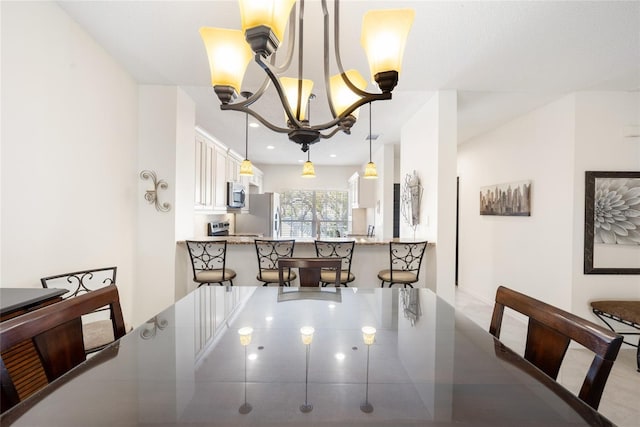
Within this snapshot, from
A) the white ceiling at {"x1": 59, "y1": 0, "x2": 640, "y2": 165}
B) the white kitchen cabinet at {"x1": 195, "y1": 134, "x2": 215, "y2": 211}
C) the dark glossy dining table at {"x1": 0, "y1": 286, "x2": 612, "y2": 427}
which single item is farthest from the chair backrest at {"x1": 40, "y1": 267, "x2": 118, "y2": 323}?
the white ceiling at {"x1": 59, "y1": 0, "x2": 640, "y2": 165}

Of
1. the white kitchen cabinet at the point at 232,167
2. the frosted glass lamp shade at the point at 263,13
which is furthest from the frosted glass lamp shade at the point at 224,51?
the white kitchen cabinet at the point at 232,167

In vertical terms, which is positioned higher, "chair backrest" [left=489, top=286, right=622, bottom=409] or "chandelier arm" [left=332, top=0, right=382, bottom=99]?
"chandelier arm" [left=332, top=0, right=382, bottom=99]

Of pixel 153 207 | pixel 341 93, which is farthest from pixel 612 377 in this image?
pixel 153 207

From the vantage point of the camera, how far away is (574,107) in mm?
2896

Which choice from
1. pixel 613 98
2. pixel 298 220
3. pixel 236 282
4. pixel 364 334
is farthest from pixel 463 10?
pixel 298 220

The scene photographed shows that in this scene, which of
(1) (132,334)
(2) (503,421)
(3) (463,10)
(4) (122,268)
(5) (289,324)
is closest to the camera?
(2) (503,421)

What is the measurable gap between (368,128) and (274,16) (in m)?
3.43

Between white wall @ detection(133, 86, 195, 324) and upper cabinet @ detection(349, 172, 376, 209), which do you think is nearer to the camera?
white wall @ detection(133, 86, 195, 324)

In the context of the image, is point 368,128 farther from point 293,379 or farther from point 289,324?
point 293,379

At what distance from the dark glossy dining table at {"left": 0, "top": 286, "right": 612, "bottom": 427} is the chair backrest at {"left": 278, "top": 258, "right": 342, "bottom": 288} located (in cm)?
59

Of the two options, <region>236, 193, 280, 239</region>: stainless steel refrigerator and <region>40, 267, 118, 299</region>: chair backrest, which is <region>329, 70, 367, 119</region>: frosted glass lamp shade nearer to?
<region>40, 267, 118, 299</region>: chair backrest

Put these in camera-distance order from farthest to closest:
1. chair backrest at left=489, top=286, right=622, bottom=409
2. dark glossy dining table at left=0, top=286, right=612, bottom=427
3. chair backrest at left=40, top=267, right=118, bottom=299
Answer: chair backrest at left=40, top=267, right=118, bottom=299
chair backrest at left=489, top=286, right=622, bottom=409
dark glossy dining table at left=0, top=286, right=612, bottom=427

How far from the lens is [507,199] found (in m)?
3.74

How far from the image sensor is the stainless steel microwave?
4934 mm
